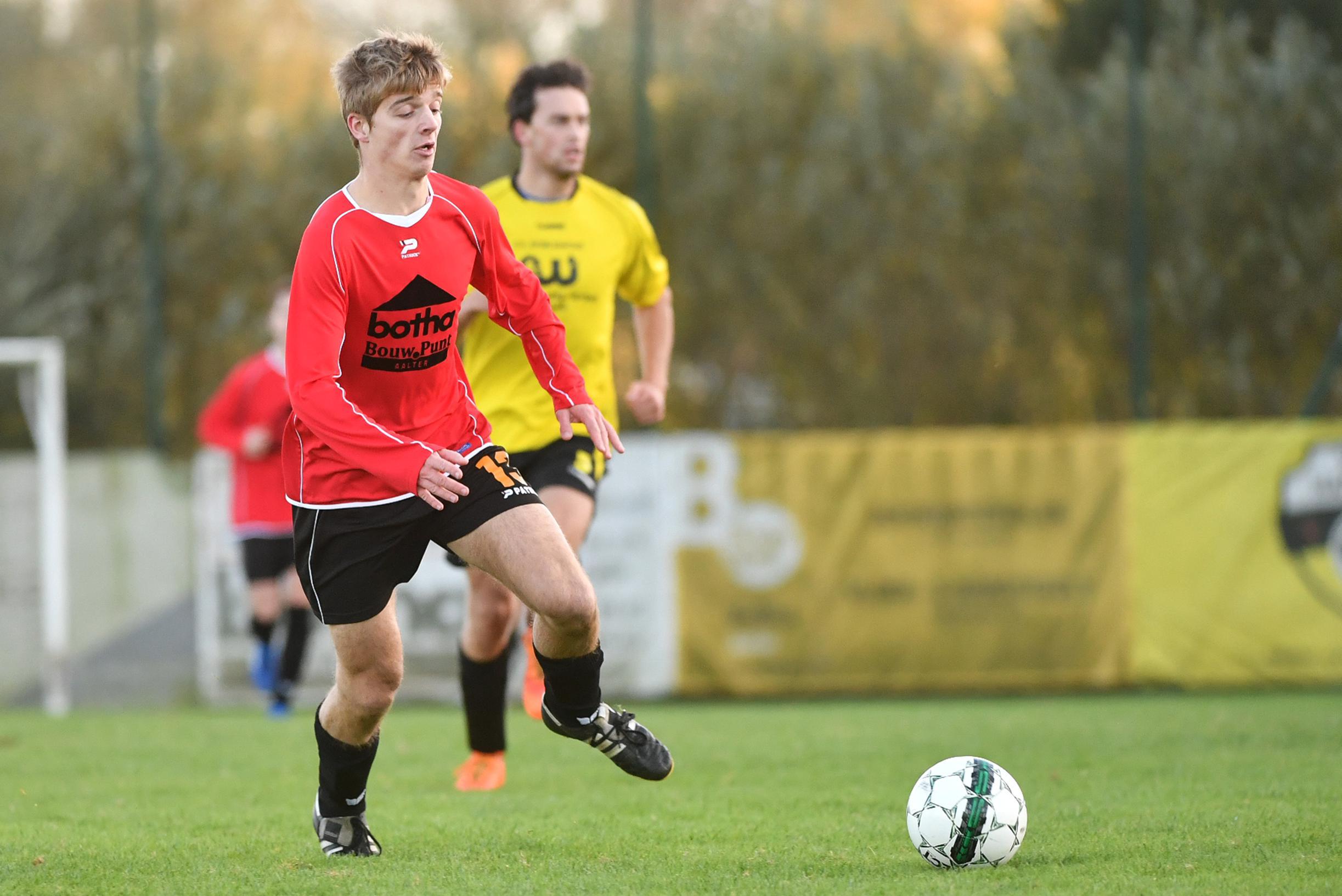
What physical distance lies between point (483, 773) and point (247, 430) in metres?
4.36

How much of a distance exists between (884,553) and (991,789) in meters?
6.84

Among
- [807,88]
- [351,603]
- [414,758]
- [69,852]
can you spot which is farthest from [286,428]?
[807,88]

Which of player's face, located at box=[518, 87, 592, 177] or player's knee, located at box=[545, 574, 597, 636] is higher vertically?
player's face, located at box=[518, 87, 592, 177]

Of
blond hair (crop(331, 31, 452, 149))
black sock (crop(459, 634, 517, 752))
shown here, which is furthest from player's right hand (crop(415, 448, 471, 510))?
black sock (crop(459, 634, 517, 752))

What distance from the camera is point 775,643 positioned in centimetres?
1119

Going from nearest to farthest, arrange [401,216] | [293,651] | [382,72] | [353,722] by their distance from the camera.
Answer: [382,72], [401,216], [353,722], [293,651]

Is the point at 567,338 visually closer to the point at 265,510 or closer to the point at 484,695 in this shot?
the point at 484,695

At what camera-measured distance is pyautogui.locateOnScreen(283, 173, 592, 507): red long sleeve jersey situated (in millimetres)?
4312

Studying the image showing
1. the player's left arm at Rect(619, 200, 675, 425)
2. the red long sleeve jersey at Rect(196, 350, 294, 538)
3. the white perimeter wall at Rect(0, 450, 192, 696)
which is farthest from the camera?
the white perimeter wall at Rect(0, 450, 192, 696)

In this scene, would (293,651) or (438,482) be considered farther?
(293,651)

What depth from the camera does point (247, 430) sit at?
10.1 meters

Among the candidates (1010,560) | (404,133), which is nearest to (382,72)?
(404,133)

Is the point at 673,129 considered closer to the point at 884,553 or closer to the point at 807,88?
the point at 807,88

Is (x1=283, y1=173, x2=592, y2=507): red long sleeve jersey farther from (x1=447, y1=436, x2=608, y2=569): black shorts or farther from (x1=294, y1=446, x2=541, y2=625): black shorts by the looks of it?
(x1=447, y1=436, x2=608, y2=569): black shorts
